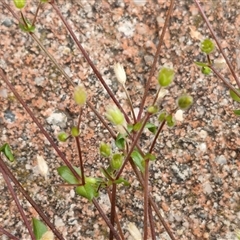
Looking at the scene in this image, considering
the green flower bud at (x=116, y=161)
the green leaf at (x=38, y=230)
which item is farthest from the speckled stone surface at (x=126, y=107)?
the green flower bud at (x=116, y=161)

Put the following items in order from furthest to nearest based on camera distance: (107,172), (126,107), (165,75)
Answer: (126,107), (107,172), (165,75)

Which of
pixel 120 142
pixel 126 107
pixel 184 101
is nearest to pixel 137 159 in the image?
pixel 120 142

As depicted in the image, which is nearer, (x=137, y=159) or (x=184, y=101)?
(x=184, y=101)

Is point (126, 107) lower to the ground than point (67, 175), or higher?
higher

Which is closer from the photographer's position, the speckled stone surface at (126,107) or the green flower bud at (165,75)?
the green flower bud at (165,75)

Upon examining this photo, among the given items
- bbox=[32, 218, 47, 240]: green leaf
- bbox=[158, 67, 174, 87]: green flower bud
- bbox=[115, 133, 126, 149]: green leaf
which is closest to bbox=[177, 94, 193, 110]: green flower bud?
bbox=[158, 67, 174, 87]: green flower bud

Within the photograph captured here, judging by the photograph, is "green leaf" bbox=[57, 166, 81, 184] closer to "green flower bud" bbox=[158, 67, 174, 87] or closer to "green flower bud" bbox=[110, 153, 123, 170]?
"green flower bud" bbox=[110, 153, 123, 170]

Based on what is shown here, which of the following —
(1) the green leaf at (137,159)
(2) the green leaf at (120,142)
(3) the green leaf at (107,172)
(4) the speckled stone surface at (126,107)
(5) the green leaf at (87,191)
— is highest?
(4) the speckled stone surface at (126,107)

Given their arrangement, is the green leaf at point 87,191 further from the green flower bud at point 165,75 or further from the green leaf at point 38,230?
the green flower bud at point 165,75

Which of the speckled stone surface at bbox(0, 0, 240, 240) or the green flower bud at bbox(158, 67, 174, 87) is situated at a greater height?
the speckled stone surface at bbox(0, 0, 240, 240)

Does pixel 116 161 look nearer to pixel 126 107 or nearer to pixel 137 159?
pixel 137 159
